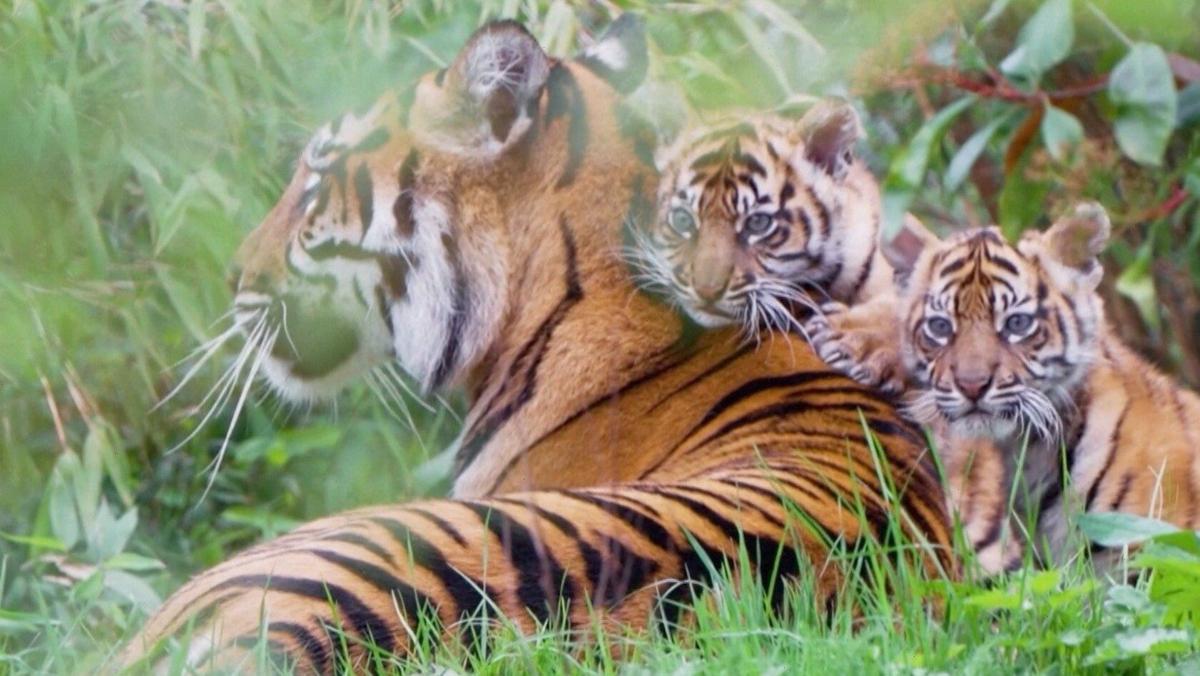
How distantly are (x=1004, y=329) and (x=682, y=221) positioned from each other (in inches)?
26.3

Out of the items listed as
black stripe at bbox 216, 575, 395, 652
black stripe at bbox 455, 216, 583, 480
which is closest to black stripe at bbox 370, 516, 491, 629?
black stripe at bbox 216, 575, 395, 652

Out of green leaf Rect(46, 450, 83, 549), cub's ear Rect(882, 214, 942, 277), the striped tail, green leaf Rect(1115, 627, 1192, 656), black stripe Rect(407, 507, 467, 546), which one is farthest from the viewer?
green leaf Rect(46, 450, 83, 549)

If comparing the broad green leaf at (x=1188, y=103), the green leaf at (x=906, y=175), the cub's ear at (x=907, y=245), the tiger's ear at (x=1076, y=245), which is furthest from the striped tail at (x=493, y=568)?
the broad green leaf at (x=1188, y=103)

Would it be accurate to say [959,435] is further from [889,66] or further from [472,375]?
[472,375]

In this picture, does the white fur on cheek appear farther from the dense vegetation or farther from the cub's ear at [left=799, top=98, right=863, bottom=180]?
the cub's ear at [left=799, top=98, right=863, bottom=180]

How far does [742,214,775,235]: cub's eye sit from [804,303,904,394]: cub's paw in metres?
0.21

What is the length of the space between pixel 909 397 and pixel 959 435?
12 cm

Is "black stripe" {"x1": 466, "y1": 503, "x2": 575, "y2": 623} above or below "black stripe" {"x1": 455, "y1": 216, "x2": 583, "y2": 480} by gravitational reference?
below

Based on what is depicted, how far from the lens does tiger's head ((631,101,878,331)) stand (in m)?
3.22

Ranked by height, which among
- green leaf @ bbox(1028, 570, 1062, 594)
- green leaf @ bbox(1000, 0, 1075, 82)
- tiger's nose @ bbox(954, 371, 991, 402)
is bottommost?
green leaf @ bbox(1028, 570, 1062, 594)

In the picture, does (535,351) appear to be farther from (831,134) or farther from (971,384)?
(971,384)

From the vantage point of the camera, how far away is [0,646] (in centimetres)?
317

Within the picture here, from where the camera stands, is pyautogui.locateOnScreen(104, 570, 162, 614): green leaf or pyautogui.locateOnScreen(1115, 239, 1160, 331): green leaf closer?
pyautogui.locateOnScreen(104, 570, 162, 614): green leaf

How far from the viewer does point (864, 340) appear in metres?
3.37
